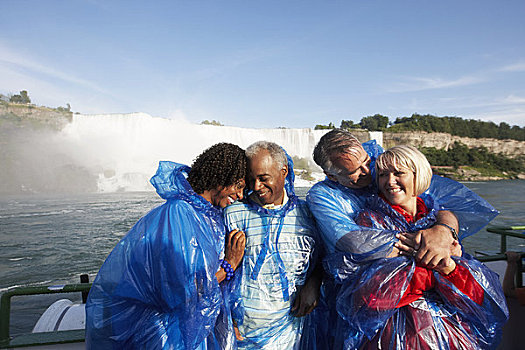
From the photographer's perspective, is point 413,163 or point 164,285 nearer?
point 164,285

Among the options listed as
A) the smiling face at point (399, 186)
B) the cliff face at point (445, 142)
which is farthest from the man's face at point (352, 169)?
the cliff face at point (445, 142)

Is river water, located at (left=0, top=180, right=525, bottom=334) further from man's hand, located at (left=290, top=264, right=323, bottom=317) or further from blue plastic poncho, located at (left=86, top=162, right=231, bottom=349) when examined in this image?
man's hand, located at (left=290, top=264, right=323, bottom=317)

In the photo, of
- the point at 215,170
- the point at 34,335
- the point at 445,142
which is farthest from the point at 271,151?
the point at 445,142

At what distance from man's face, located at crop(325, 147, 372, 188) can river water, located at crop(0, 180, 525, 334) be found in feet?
23.9

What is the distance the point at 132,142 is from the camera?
31562 millimetres

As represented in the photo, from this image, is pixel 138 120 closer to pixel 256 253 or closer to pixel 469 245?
pixel 469 245

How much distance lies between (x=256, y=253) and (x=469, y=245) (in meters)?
15.0

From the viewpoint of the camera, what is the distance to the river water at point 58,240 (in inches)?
373

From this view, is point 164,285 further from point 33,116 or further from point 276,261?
point 33,116

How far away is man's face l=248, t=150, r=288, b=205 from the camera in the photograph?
1.74 metres

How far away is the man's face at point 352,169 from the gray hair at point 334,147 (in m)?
0.01

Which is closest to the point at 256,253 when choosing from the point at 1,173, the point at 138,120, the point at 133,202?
the point at 133,202

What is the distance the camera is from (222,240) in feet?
5.54

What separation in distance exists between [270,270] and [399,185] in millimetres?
697
